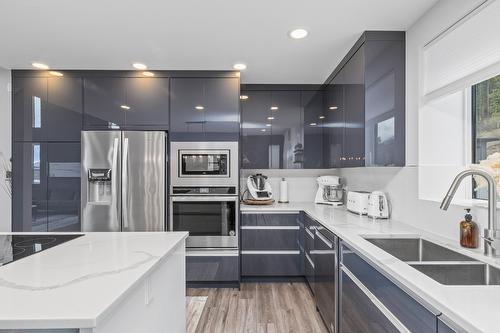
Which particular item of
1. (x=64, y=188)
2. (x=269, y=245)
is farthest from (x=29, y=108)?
(x=269, y=245)

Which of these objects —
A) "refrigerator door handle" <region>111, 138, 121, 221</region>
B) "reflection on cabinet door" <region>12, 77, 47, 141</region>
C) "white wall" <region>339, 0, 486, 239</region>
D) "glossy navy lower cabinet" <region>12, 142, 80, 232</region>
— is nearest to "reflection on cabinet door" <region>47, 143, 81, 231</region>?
"glossy navy lower cabinet" <region>12, 142, 80, 232</region>

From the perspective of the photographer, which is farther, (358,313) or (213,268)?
(213,268)

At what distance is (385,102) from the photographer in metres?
2.07

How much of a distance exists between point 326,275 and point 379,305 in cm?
89

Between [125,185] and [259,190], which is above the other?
[125,185]

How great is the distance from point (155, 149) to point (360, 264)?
7.20ft

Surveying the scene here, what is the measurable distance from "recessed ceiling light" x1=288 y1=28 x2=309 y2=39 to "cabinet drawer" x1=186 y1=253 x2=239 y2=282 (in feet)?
7.21

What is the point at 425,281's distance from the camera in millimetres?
996

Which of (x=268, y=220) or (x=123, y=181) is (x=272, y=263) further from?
(x=123, y=181)

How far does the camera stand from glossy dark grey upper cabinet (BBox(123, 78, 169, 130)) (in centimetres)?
287

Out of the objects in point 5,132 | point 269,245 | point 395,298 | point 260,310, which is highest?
point 5,132

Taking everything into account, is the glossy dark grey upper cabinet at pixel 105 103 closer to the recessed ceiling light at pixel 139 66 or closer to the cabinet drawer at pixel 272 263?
the recessed ceiling light at pixel 139 66

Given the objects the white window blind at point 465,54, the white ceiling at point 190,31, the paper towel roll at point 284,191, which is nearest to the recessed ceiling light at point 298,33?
the white ceiling at point 190,31

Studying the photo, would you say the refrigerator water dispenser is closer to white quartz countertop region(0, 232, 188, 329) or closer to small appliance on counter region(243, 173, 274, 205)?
white quartz countertop region(0, 232, 188, 329)
